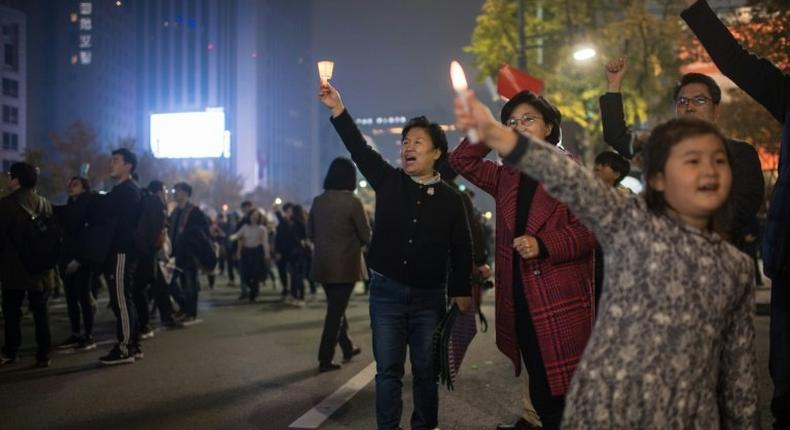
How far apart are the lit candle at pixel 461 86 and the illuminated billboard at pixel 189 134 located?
43372 mm

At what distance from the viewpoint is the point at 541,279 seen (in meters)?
3.71

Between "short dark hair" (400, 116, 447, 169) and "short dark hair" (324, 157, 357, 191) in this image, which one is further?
"short dark hair" (324, 157, 357, 191)

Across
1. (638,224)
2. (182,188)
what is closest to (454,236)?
(638,224)

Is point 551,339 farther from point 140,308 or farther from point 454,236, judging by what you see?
point 140,308

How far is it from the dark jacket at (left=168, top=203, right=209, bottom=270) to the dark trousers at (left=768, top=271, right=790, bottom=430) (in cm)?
984

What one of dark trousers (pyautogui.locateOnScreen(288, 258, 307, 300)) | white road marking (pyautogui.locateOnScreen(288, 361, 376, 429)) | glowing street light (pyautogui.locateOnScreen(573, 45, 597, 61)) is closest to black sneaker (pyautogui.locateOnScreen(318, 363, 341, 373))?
white road marking (pyautogui.locateOnScreen(288, 361, 376, 429))

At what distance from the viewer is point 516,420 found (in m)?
5.55

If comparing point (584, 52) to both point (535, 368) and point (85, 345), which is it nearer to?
point (85, 345)

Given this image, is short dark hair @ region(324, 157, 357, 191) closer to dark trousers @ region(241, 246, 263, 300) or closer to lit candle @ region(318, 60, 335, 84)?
lit candle @ region(318, 60, 335, 84)

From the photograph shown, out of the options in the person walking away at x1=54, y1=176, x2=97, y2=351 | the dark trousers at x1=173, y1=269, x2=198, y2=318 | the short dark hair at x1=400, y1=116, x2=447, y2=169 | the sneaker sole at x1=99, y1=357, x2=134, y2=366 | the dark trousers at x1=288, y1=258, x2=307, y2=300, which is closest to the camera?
the short dark hair at x1=400, y1=116, x2=447, y2=169

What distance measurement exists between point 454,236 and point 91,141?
67606 millimetres

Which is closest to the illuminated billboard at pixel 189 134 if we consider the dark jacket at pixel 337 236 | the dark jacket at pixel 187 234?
the dark jacket at pixel 187 234

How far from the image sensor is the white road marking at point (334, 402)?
548cm

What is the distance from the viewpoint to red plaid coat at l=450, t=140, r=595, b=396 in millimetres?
3605
